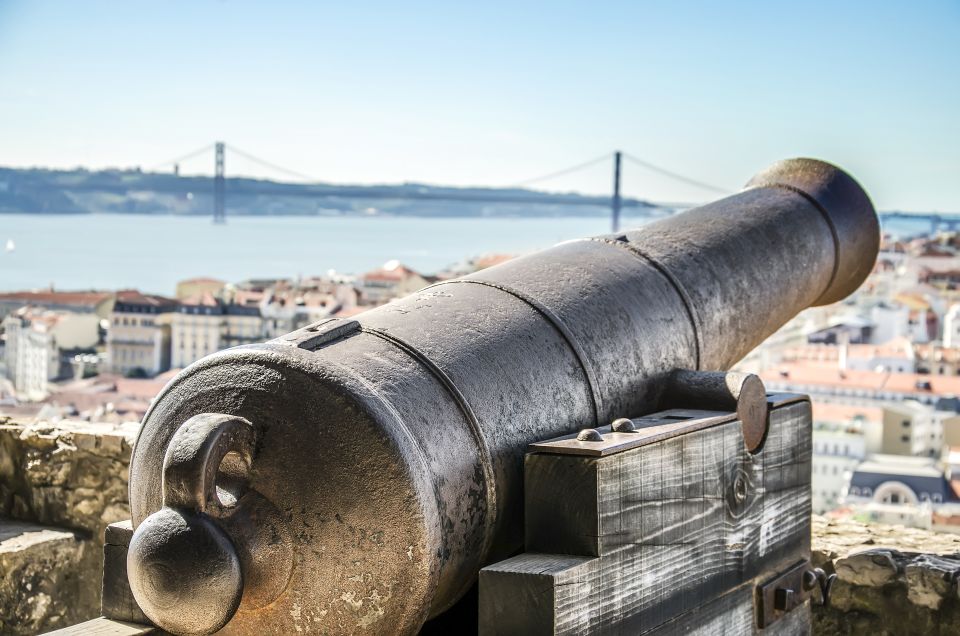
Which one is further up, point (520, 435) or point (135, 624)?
point (520, 435)

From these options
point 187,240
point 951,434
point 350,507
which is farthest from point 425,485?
point 187,240

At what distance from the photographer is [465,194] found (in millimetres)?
26031

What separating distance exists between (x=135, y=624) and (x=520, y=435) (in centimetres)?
53

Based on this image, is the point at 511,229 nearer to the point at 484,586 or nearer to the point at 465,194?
the point at 465,194

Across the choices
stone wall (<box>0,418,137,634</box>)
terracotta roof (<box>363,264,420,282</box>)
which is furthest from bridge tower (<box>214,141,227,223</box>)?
stone wall (<box>0,418,137,634</box>)

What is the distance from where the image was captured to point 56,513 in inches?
125

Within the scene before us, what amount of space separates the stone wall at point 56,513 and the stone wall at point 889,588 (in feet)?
5.28

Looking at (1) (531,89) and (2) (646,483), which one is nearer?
(2) (646,483)

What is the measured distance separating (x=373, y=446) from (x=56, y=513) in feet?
6.66

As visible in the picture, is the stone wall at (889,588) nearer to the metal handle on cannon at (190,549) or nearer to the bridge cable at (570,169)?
the metal handle on cannon at (190,549)

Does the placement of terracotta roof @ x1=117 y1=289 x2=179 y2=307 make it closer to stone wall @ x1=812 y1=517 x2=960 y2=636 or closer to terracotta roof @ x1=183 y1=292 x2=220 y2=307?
terracotta roof @ x1=183 y1=292 x2=220 y2=307

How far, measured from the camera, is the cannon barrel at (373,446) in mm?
1371

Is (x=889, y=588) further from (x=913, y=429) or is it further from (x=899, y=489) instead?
(x=913, y=429)

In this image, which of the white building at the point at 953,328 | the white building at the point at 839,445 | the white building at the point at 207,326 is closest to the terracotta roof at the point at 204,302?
the white building at the point at 207,326
